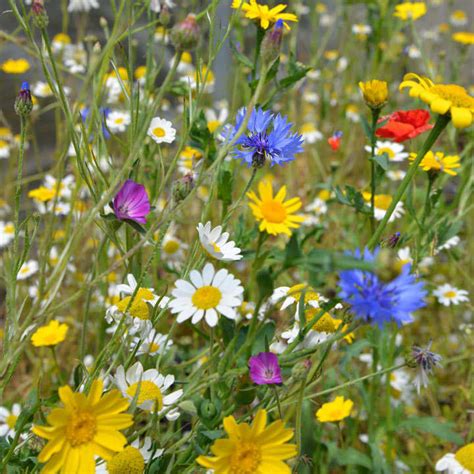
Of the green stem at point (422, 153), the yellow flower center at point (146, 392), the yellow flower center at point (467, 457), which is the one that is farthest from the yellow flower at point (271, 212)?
the yellow flower center at point (467, 457)

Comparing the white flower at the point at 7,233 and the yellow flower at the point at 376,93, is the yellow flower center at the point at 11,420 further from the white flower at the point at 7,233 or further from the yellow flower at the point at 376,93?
the yellow flower at the point at 376,93

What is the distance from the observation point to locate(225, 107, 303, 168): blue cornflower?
0.72 metres

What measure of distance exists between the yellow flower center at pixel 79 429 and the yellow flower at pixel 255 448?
11cm

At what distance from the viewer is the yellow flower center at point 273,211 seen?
618 millimetres

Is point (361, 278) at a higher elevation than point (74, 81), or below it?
higher

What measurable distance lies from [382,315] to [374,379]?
606 mm

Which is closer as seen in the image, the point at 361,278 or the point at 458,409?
the point at 361,278

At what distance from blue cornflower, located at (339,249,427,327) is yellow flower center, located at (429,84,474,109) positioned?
0.28 metres

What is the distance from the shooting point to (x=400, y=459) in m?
1.20

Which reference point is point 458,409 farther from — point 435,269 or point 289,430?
point 289,430

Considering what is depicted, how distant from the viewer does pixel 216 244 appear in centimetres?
70

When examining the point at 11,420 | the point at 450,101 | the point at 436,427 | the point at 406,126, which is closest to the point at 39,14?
the point at 450,101

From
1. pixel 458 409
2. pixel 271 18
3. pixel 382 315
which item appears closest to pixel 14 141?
pixel 271 18

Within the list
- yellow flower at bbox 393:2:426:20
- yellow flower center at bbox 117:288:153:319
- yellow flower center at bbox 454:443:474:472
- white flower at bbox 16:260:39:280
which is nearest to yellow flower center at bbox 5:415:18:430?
white flower at bbox 16:260:39:280
